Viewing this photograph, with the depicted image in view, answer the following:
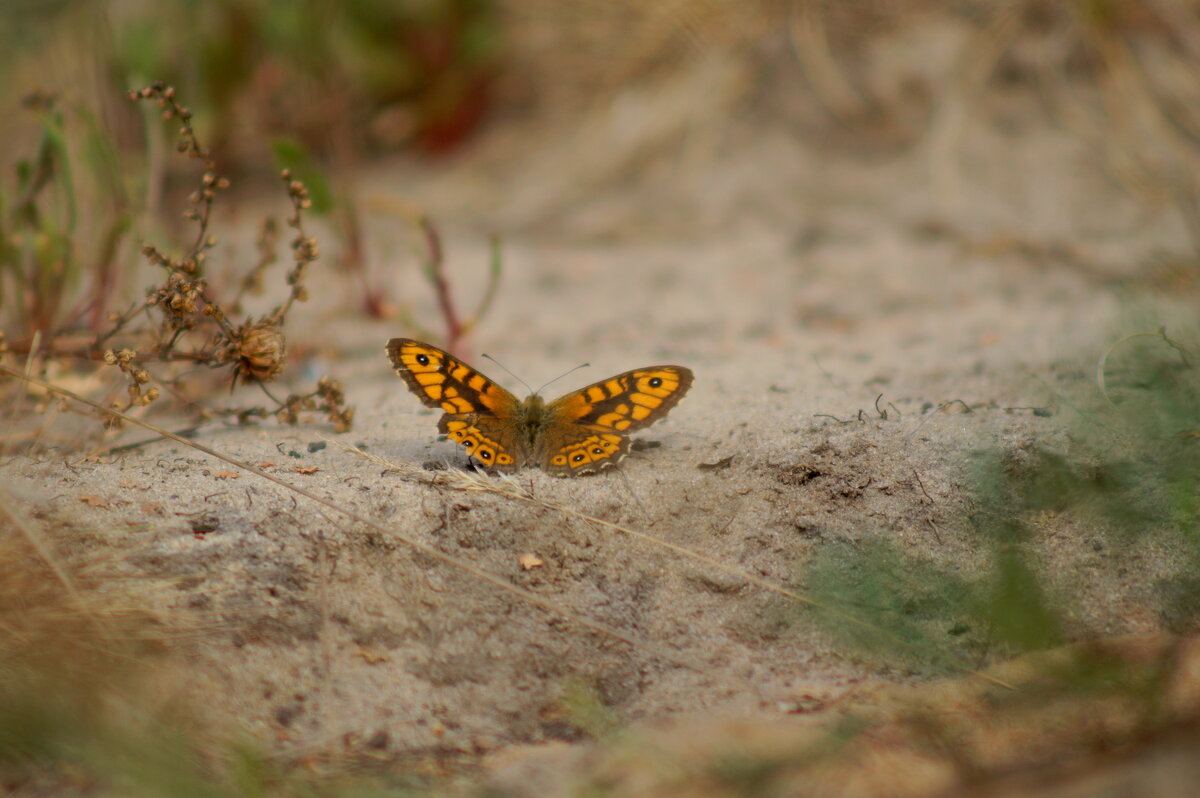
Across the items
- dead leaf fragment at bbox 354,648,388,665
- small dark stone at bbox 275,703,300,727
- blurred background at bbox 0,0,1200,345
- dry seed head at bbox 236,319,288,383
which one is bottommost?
small dark stone at bbox 275,703,300,727

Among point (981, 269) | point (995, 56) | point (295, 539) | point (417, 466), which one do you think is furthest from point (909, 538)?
point (995, 56)

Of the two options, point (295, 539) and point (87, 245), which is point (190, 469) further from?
point (87, 245)

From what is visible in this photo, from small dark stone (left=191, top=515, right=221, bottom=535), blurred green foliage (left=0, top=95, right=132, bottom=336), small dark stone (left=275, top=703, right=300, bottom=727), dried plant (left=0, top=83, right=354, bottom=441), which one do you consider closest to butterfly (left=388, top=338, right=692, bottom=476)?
dried plant (left=0, top=83, right=354, bottom=441)

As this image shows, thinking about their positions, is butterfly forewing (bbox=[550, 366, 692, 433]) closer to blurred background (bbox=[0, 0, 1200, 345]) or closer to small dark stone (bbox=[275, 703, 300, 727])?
small dark stone (bbox=[275, 703, 300, 727])

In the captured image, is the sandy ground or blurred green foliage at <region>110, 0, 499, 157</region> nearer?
the sandy ground

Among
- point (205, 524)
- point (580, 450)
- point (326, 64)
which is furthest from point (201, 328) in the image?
point (326, 64)

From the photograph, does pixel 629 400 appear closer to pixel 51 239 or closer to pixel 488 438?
pixel 488 438

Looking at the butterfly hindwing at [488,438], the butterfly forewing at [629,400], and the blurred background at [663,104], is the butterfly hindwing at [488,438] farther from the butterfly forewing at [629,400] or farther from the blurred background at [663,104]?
the blurred background at [663,104]

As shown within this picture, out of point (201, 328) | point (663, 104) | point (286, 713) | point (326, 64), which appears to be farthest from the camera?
point (663, 104)
